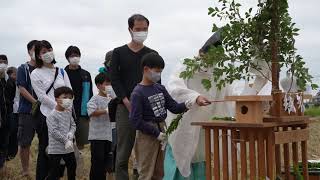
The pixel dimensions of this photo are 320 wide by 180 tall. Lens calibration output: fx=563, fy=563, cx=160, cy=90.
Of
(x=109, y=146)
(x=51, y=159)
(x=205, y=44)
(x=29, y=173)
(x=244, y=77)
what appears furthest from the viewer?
(x=29, y=173)

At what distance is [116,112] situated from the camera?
17.9 ft

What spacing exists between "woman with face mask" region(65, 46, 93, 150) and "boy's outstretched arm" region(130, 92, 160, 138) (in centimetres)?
206

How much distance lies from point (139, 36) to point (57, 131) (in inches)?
52.4

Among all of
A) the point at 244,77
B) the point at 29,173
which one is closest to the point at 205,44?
the point at 244,77

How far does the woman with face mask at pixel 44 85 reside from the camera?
5.98m

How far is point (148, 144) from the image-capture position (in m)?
4.94

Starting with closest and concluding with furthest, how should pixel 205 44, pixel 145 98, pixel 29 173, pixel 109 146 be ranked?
1. pixel 145 98
2. pixel 205 44
3. pixel 109 146
4. pixel 29 173

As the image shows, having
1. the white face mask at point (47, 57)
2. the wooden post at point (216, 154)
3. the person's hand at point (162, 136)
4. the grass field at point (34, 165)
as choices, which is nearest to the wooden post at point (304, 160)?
the grass field at point (34, 165)

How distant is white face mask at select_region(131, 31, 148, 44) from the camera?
5.39 m

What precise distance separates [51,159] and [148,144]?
1.38m

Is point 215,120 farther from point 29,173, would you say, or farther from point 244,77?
point 29,173

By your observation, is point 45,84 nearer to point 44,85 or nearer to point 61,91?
point 44,85

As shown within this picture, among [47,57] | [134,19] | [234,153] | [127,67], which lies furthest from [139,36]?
[234,153]

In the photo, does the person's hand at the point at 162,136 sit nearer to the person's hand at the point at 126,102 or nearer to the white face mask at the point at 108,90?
the person's hand at the point at 126,102
